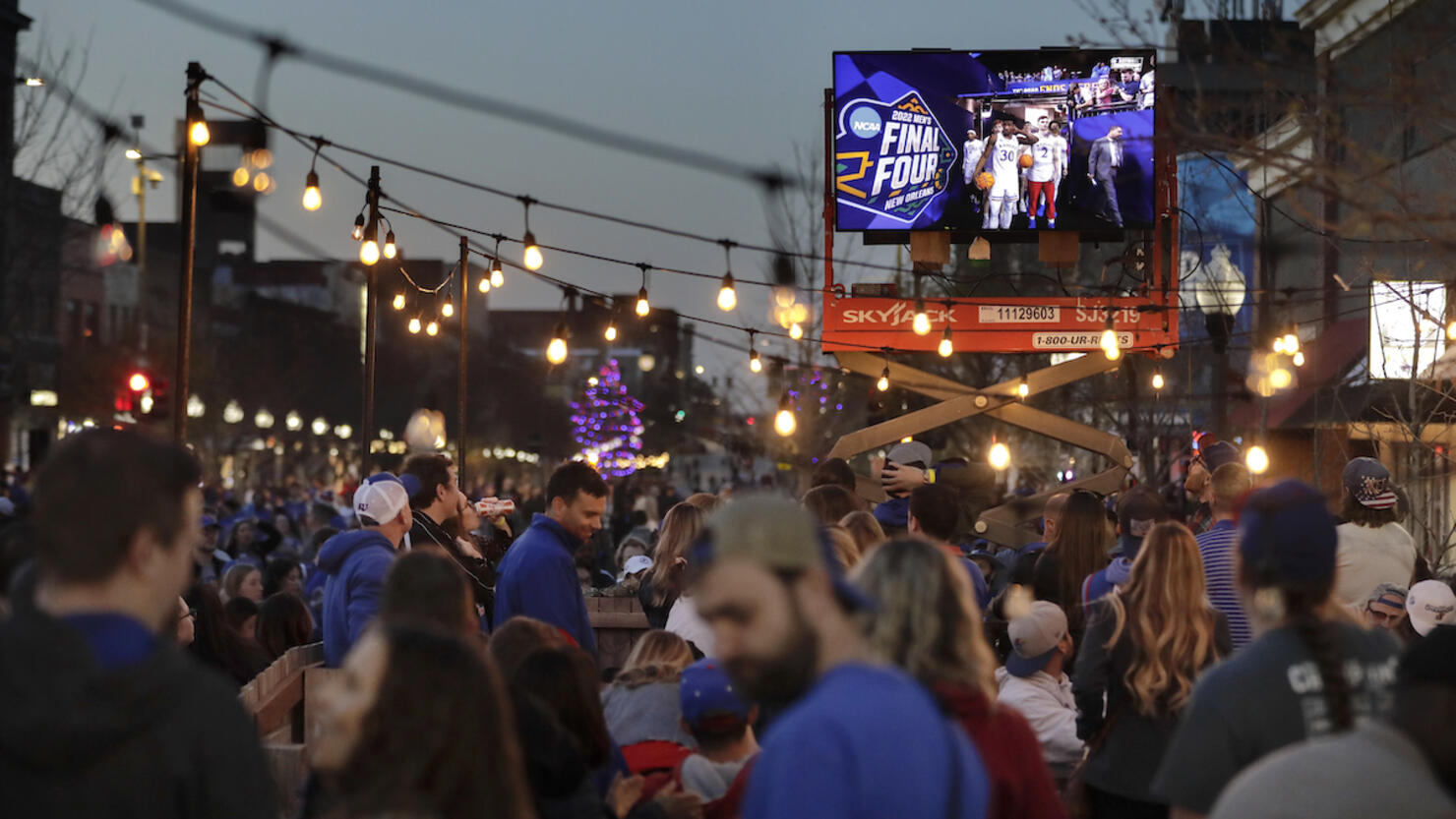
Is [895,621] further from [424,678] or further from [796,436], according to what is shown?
[796,436]

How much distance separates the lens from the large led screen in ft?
60.0

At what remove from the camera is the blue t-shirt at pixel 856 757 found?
269cm

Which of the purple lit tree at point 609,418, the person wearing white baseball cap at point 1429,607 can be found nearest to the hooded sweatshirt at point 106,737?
the person wearing white baseball cap at point 1429,607

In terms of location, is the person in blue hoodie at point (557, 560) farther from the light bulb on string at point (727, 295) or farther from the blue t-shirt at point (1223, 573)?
the light bulb on string at point (727, 295)

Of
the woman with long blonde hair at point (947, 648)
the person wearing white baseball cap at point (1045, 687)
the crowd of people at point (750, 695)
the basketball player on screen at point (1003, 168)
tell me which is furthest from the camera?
the basketball player on screen at point (1003, 168)

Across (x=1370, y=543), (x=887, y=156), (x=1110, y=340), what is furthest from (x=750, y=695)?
(x=887, y=156)

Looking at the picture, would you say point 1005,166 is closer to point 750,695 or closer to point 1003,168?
point 1003,168

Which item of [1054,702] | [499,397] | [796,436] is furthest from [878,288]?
[499,397]

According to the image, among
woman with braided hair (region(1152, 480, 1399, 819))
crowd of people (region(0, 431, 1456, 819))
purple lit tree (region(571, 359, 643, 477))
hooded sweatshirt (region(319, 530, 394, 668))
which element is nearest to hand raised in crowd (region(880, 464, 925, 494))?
hooded sweatshirt (region(319, 530, 394, 668))

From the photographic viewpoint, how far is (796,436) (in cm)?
3850

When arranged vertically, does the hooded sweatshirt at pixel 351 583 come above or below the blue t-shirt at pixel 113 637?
below

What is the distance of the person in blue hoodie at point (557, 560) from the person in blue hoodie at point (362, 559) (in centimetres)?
58

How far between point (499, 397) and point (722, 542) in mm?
78071

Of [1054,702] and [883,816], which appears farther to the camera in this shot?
[1054,702]
